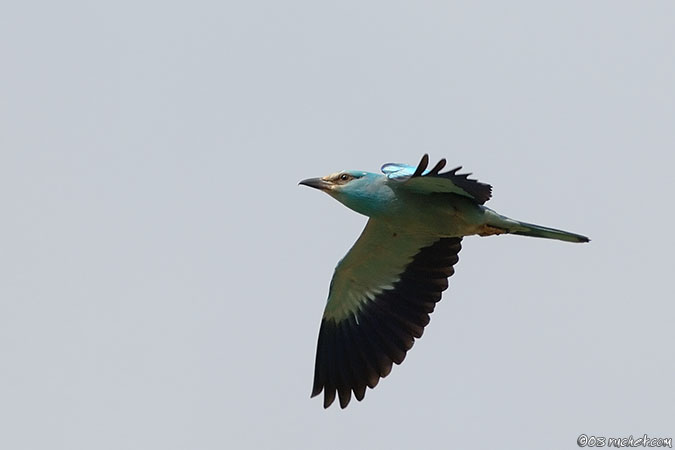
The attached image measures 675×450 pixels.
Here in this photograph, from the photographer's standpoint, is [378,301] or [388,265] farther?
[378,301]

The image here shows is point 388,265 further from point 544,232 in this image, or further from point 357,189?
point 544,232

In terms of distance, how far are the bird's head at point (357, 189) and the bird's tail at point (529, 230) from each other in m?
1.32

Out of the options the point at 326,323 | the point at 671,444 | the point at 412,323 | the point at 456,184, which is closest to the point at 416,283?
the point at 412,323

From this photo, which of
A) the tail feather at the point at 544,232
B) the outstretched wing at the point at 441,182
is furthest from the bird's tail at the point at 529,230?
the outstretched wing at the point at 441,182

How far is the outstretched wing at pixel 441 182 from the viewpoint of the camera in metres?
11.0

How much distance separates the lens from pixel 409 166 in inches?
521

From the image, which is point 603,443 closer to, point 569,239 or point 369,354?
point 569,239

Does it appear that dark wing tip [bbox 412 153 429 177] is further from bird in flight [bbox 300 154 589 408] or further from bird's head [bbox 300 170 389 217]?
bird's head [bbox 300 170 389 217]

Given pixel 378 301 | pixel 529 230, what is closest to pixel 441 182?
pixel 529 230

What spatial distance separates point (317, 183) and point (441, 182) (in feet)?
5.99

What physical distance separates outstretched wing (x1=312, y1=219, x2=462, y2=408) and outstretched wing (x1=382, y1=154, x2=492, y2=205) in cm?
121

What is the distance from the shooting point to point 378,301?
1407 centimetres

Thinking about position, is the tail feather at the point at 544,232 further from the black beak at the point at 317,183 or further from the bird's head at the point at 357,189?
the black beak at the point at 317,183

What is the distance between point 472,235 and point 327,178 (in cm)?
184
